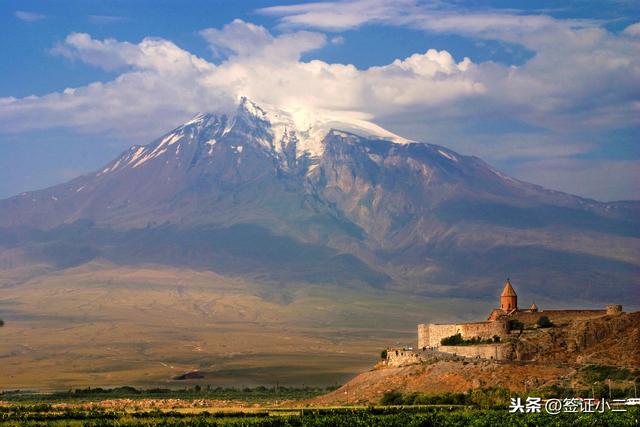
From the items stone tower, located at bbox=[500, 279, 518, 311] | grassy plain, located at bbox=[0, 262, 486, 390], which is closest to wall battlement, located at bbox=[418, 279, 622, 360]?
stone tower, located at bbox=[500, 279, 518, 311]

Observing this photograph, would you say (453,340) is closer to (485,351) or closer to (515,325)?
(515,325)

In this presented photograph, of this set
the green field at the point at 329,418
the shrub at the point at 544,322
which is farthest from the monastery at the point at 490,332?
the green field at the point at 329,418

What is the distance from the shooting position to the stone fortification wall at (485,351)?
198 feet

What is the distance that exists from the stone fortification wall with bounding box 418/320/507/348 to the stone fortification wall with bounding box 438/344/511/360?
1.40 m

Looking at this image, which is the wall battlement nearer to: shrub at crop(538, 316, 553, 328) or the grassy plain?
shrub at crop(538, 316, 553, 328)

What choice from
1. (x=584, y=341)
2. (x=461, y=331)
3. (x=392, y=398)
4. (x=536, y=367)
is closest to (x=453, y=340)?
(x=461, y=331)

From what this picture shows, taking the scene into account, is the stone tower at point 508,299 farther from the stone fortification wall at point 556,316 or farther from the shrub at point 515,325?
the shrub at point 515,325

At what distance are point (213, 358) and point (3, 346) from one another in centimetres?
3305

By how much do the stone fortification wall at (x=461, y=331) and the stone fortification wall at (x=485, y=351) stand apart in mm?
1398

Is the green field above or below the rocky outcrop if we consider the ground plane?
below

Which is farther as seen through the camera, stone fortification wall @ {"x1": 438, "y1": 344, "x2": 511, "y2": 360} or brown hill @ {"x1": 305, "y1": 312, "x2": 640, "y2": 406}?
stone fortification wall @ {"x1": 438, "y1": 344, "x2": 511, "y2": 360}

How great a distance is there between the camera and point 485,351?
61156 millimetres

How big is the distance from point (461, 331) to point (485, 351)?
480 cm

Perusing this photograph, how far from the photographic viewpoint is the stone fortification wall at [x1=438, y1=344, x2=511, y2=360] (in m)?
60.3
